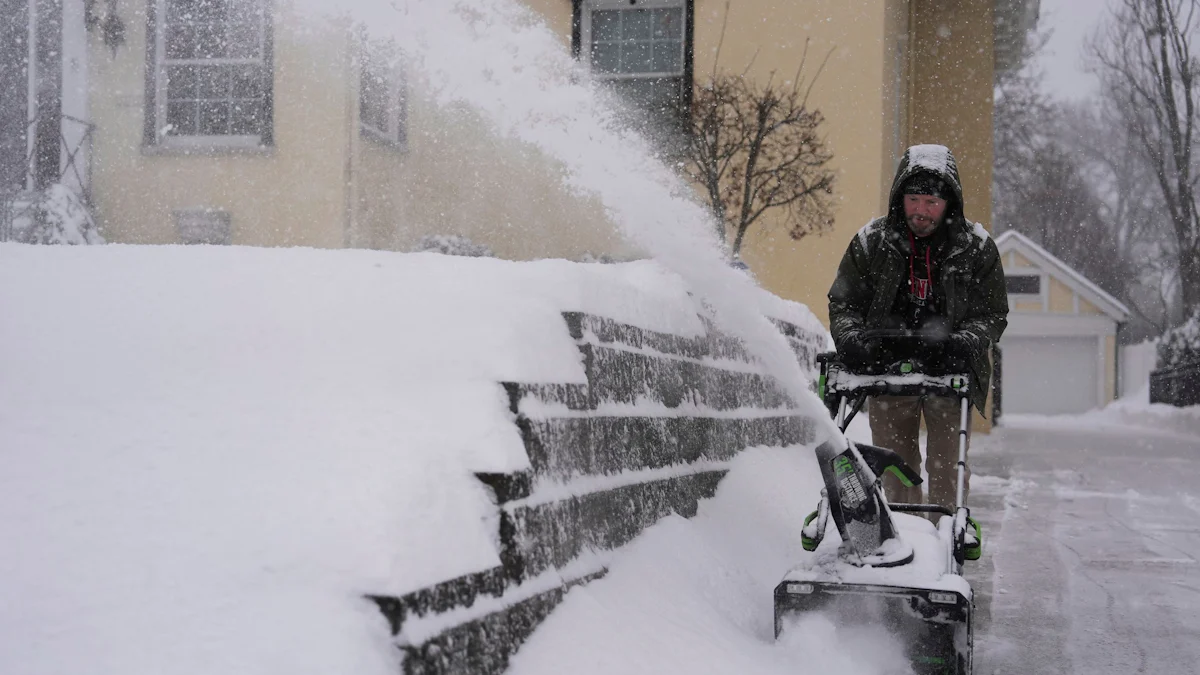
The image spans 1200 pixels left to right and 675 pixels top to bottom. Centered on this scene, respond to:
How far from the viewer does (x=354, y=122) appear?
13180 mm

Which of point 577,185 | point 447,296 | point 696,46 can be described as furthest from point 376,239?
point 447,296

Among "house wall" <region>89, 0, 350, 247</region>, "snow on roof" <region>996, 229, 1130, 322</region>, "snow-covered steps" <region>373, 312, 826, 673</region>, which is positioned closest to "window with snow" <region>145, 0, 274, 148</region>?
"house wall" <region>89, 0, 350, 247</region>

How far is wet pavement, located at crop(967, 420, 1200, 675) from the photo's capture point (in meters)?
5.11

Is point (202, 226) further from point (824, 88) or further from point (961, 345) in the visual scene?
point (961, 345)

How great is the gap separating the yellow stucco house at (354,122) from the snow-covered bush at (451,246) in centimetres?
44

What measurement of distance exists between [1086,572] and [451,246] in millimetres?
7574

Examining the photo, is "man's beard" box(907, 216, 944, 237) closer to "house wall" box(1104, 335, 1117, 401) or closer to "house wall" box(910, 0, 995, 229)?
"house wall" box(910, 0, 995, 229)

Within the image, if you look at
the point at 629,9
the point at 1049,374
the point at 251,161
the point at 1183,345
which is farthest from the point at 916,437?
the point at 1049,374

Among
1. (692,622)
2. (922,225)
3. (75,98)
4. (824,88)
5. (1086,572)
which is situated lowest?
(1086,572)

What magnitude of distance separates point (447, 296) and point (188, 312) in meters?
0.74

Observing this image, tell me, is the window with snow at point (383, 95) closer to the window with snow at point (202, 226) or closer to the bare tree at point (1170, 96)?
the window with snow at point (202, 226)

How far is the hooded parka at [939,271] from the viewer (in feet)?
17.3

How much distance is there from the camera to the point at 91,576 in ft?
8.98

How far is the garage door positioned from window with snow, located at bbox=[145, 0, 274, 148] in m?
36.1
